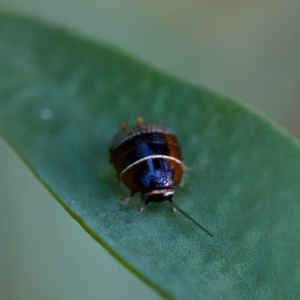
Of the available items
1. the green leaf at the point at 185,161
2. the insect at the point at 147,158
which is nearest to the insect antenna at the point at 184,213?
the green leaf at the point at 185,161

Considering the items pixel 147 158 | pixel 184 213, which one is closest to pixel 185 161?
pixel 147 158

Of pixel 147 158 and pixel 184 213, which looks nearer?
pixel 184 213

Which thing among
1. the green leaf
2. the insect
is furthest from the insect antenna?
the insect

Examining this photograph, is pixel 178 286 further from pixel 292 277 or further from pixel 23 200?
pixel 23 200

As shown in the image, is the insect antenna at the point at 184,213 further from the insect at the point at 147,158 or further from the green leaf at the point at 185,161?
the insect at the point at 147,158

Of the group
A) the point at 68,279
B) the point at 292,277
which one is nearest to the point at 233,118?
the point at 292,277

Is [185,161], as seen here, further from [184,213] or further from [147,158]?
[184,213]
